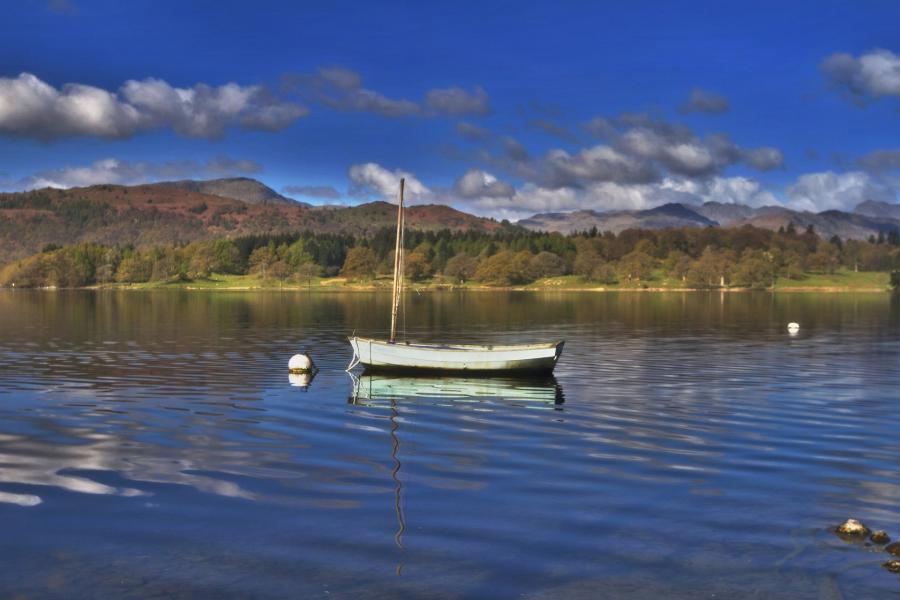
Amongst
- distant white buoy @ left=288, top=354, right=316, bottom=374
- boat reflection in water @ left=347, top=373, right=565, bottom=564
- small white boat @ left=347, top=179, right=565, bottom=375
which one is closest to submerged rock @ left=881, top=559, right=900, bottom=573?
boat reflection in water @ left=347, top=373, right=565, bottom=564

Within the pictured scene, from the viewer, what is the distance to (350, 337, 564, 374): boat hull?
5397 centimetres

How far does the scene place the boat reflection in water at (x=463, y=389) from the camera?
150 ft

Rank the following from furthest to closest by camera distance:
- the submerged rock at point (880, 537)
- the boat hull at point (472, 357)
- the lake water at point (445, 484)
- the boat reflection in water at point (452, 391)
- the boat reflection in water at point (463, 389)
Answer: the boat hull at point (472, 357) < the boat reflection in water at point (463, 389) < the boat reflection in water at point (452, 391) < the submerged rock at point (880, 537) < the lake water at point (445, 484)

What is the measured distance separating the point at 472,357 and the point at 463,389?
4256 millimetres

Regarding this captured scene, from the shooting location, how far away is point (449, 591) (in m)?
17.6

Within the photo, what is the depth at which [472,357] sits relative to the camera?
177 ft

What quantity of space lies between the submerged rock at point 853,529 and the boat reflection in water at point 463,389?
2246cm

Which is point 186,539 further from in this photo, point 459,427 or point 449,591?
point 459,427

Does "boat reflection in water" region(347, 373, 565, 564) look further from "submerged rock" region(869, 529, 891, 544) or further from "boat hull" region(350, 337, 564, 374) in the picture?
"submerged rock" region(869, 529, 891, 544)

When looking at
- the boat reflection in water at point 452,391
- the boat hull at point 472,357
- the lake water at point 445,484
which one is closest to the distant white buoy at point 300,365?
the lake water at point 445,484

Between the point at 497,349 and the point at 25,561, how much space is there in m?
37.7

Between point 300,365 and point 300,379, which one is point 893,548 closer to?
point 300,379

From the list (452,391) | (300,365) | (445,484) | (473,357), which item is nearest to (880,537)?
(445,484)

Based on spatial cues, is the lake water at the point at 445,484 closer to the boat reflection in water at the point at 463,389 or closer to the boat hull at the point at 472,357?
the boat reflection in water at the point at 463,389
